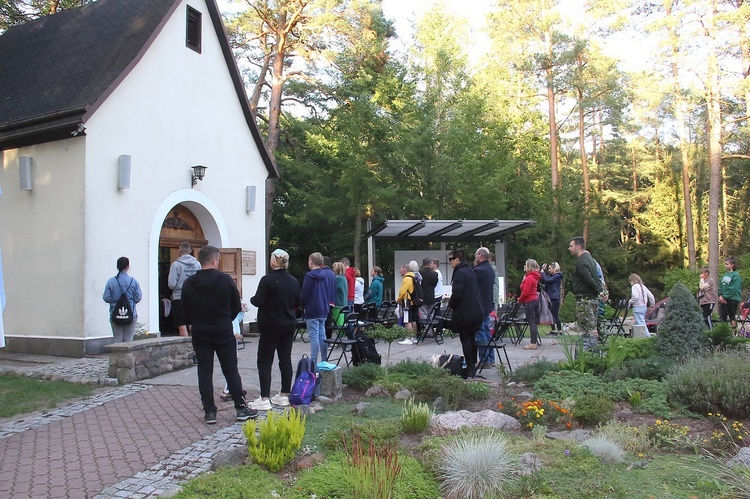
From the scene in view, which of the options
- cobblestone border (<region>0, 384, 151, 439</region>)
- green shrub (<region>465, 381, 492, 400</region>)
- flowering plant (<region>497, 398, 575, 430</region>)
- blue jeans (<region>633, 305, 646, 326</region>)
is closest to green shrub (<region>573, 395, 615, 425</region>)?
flowering plant (<region>497, 398, 575, 430</region>)

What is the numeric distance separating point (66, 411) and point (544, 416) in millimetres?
4926

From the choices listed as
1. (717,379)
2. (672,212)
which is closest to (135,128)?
(717,379)

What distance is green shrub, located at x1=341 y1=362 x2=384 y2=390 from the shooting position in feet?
23.4

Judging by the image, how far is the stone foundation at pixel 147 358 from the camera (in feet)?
26.1

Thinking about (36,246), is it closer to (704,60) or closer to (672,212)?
(704,60)

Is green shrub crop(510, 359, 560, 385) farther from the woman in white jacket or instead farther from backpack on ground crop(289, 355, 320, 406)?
the woman in white jacket

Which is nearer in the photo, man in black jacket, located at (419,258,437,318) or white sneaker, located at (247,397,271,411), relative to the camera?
white sneaker, located at (247,397,271,411)

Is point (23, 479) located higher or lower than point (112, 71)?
lower

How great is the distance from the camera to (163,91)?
12.0 m

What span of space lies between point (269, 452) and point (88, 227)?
24.2ft

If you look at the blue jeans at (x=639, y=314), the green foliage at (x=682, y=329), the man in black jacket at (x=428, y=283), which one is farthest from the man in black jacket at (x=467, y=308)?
the blue jeans at (x=639, y=314)

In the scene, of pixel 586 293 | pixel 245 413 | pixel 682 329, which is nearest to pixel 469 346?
pixel 586 293

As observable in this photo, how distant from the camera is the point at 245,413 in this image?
5965mm

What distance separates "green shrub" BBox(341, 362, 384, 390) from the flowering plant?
6.46ft
